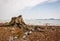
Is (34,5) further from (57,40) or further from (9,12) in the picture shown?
(57,40)

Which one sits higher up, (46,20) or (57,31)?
(46,20)

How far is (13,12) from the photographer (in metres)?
1.95

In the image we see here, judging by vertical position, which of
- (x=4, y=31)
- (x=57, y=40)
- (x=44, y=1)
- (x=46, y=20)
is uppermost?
(x=44, y=1)

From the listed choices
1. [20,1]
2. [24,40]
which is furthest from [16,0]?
[24,40]

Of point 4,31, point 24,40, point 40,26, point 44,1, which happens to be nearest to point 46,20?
point 40,26

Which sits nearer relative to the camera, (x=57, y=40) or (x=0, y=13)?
(x=57, y=40)

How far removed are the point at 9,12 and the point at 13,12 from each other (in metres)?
0.05

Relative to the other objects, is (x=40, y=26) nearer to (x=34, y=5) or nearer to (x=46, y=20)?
(x=46, y=20)

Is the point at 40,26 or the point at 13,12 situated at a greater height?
the point at 13,12

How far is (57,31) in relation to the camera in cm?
187

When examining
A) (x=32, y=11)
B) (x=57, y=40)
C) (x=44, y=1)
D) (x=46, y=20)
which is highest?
(x=44, y=1)

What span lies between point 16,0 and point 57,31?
0.66 metres

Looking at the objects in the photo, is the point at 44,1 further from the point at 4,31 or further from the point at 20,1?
the point at 4,31

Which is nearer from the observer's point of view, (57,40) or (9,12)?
(57,40)
